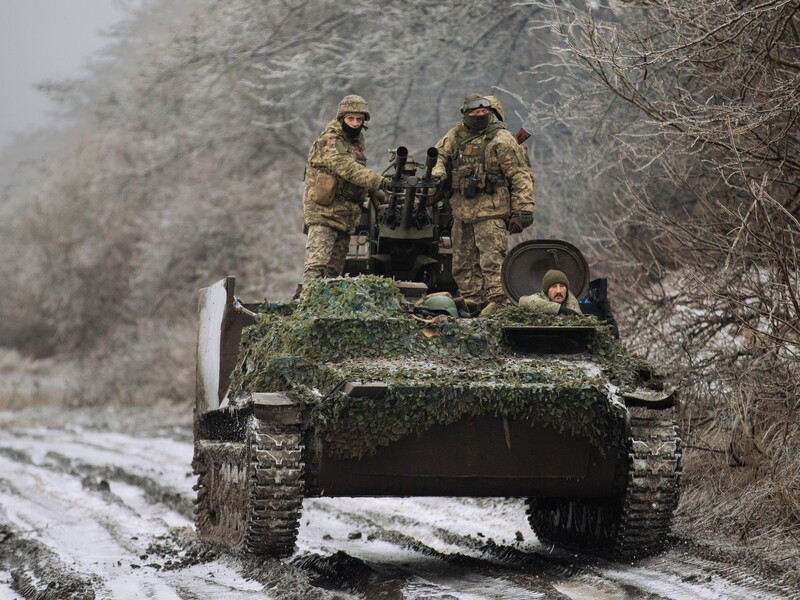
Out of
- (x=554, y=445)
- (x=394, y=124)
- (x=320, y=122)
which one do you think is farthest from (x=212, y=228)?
(x=554, y=445)

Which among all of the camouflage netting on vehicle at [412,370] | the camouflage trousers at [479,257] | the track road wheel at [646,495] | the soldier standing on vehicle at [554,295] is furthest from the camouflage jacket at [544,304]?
the camouflage trousers at [479,257]

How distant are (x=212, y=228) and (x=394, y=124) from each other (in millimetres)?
8346

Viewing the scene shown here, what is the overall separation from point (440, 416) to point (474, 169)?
3034mm

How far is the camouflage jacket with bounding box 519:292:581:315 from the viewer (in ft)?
29.7

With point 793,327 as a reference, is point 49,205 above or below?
above

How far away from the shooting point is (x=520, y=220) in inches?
414

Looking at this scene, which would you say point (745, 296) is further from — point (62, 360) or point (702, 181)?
point (62, 360)

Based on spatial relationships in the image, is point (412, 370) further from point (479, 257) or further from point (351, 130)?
point (351, 130)

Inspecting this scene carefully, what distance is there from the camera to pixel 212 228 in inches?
1094

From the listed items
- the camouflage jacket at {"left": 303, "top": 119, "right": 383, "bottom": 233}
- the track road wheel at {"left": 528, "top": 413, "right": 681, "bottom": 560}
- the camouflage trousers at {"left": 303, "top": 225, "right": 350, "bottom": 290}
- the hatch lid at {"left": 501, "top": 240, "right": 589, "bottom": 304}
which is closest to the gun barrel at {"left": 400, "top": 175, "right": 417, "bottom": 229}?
the camouflage jacket at {"left": 303, "top": 119, "right": 383, "bottom": 233}

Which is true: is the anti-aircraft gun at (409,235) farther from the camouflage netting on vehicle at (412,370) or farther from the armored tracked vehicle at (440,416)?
the camouflage netting on vehicle at (412,370)

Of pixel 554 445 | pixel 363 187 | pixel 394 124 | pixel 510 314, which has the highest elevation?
pixel 394 124

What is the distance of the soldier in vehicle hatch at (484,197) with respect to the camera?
416 inches

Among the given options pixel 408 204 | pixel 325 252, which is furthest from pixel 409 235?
pixel 325 252
